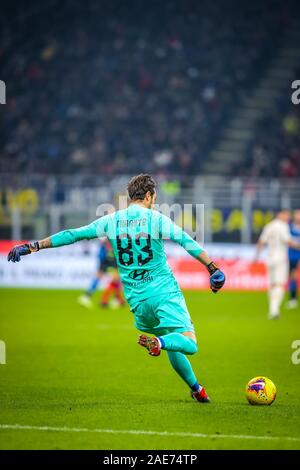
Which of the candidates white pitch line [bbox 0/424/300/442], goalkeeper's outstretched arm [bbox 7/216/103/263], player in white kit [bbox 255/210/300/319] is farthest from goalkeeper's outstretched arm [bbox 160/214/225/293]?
player in white kit [bbox 255/210/300/319]

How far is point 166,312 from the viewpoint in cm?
884

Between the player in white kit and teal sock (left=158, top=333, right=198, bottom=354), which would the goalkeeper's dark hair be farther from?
the player in white kit

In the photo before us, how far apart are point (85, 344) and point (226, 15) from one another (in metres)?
25.4

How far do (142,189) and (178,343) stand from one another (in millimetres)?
1548

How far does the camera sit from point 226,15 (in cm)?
3781

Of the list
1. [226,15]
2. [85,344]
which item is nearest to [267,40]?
[226,15]

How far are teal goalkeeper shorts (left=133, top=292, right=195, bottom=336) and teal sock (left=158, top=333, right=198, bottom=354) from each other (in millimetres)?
158

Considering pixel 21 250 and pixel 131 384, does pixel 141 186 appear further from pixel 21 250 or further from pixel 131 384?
pixel 131 384

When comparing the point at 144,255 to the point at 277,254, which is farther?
the point at 277,254

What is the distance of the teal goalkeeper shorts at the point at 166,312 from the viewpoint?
884 centimetres

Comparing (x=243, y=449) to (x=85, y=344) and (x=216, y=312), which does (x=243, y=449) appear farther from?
(x=216, y=312)

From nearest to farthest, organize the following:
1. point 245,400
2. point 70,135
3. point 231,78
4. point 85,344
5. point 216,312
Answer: point 245,400 → point 85,344 → point 216,312 → point 70,135 → point 231,78

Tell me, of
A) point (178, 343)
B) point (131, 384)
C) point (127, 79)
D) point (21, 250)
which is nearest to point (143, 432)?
point (178, 343)
